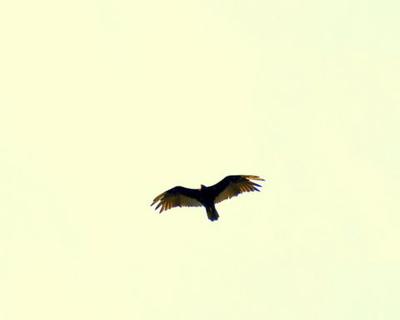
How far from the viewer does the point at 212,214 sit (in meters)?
17.4

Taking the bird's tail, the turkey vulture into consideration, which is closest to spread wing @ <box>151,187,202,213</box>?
the turkey vulture

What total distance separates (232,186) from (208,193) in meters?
0.87

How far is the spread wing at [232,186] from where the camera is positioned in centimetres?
1780

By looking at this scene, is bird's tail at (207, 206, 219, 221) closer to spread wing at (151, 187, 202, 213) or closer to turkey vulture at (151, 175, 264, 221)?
turkey vulture at (151, 175, 264, 221)

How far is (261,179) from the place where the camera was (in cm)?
1764

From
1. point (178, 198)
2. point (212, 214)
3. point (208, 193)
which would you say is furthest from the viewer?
point (178, 198)

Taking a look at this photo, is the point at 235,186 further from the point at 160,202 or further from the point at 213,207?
the point at 160,202

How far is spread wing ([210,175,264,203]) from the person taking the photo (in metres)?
17.8

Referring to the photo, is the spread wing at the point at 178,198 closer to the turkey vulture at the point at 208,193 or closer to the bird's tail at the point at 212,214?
the turkey vulture at the point at 208,193

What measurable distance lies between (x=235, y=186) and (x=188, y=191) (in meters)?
1.60

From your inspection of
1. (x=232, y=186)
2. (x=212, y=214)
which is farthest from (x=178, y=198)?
(x=232, y=186)

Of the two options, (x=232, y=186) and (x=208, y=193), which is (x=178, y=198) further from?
(x=232, y=186)

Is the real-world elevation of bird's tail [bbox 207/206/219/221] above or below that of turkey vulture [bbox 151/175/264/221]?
below

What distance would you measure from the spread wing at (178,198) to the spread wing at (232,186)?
2.24ft
